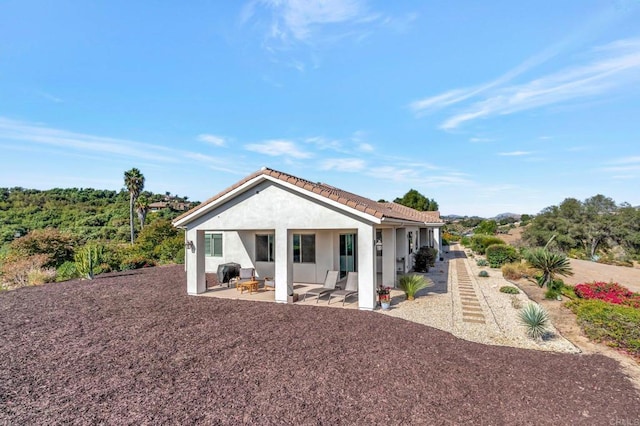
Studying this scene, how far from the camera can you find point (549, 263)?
14.3m

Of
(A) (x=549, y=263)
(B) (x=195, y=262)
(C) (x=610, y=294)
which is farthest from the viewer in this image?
(A) (x=549, y=263)

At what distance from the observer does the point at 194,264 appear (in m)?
13.7

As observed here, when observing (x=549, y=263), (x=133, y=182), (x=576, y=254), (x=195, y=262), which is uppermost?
(x=133, y=182)

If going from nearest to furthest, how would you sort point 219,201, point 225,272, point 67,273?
1. point 219,201
2. point 225,272
3. point 67,273

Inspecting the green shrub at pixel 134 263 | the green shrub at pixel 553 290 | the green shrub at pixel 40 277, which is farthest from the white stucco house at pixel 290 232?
the green shrub at pixel 40 277

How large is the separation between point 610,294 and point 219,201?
15.7 m

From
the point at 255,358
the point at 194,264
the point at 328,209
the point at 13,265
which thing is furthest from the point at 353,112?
the point at 13,265

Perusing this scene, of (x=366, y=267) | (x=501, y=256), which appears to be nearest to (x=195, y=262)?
(x=366, y=267)

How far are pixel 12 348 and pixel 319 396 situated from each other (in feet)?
26.8

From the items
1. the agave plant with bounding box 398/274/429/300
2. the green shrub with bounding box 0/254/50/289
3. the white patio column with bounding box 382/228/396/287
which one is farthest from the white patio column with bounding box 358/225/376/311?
the green shrub with bounding box 0/254/50/289

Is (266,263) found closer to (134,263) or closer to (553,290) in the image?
(134,263)

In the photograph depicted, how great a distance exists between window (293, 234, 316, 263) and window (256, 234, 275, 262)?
1.73m

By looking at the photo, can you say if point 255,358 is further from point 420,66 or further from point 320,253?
point 420,66

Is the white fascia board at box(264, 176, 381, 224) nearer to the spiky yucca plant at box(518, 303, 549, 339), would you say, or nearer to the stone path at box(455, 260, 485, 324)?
the stone path at box(455, 260, 485, 324)
